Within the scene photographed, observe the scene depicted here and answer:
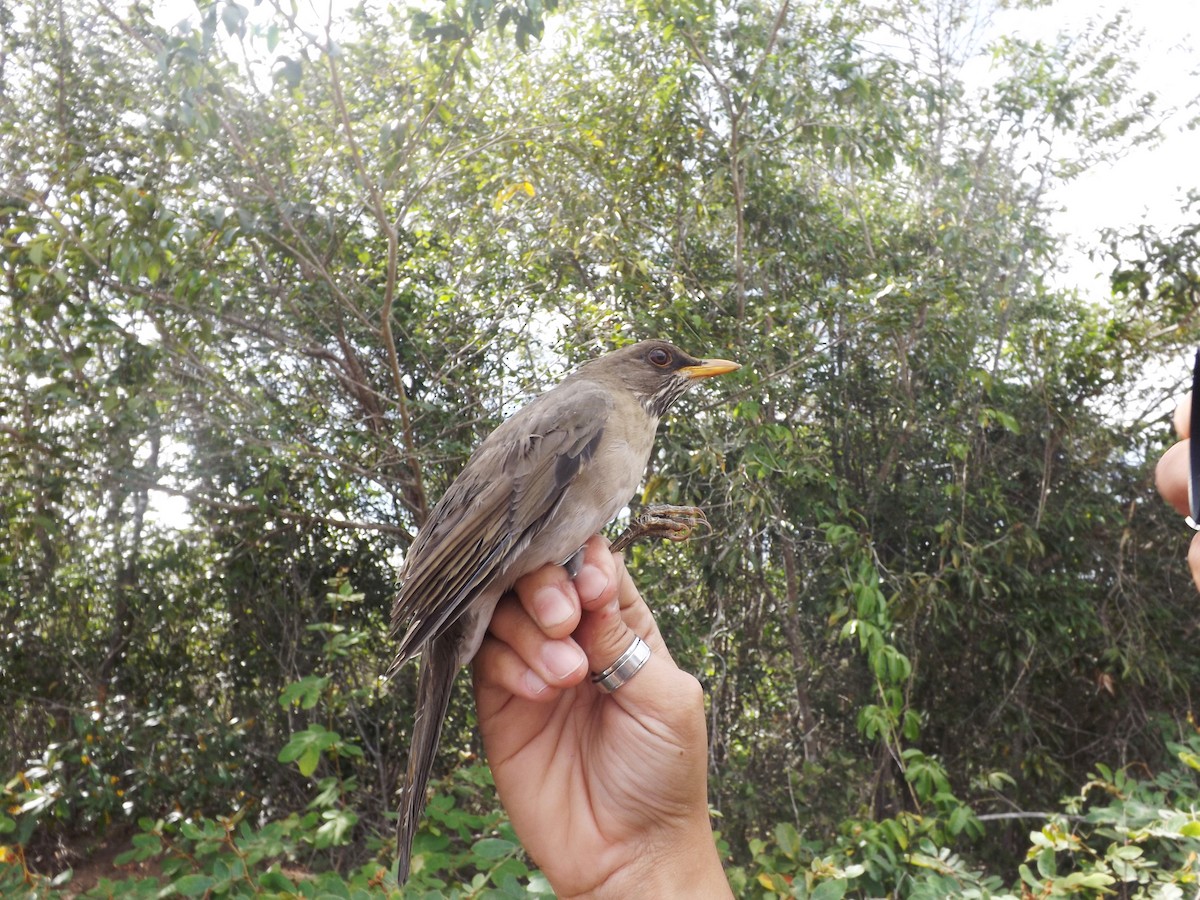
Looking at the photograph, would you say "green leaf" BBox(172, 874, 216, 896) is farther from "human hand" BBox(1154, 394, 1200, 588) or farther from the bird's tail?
"human hand" BBox(1154, 394, 1200, 588)

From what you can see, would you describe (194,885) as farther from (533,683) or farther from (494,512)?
(494,512)

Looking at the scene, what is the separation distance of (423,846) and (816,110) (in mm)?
4188

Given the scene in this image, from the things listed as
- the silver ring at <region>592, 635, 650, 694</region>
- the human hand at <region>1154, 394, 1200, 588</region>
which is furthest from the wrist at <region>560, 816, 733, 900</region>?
the human hand at <region>1154, 394, 1200, 588</region>

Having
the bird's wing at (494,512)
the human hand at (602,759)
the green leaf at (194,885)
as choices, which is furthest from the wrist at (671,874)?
the green leaf at (194,885)

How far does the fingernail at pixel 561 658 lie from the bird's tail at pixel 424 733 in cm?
26

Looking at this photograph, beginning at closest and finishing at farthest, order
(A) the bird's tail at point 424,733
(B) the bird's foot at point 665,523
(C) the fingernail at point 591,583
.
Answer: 1. (A) the bird's tail at point 424,733
2. (C) the fingernail at point 591,583
3. (B) the bird's foot at point 665,523

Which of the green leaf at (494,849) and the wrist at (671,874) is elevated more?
the green leaf at (494,849)

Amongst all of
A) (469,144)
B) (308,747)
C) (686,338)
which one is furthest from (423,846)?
(469,144)

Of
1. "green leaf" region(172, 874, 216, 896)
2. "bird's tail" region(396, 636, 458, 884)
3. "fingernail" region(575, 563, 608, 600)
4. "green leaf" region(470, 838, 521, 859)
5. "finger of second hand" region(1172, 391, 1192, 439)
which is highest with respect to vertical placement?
"fingernail" region(575, 563, 608, 600)

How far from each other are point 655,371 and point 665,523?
1.58ft

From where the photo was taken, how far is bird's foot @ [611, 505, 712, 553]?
226 centimetres

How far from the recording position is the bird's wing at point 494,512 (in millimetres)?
1890

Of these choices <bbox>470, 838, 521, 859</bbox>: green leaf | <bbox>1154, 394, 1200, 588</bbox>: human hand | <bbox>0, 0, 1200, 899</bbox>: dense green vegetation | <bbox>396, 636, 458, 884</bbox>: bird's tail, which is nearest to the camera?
<bbox>1154, 394, 1200, 588</bbox>: human hand

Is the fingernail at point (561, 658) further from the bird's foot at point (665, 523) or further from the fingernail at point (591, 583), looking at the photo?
the bird's foot at point (665, 523)
